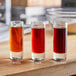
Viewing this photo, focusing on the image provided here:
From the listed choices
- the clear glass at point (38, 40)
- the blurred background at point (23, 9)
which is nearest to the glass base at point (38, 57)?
the clear glass at point (38, 40)

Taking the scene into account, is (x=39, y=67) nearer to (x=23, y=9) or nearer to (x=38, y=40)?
(x=38, y=40)

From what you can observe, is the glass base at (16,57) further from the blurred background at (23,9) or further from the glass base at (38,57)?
the blurred background at (23,9)

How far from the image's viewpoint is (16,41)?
3.83 ft

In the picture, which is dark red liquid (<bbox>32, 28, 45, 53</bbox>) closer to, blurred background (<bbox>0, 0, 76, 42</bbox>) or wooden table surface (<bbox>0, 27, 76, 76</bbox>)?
wooden table surface (<bbox>0, 27, 76, 76</bbox>)

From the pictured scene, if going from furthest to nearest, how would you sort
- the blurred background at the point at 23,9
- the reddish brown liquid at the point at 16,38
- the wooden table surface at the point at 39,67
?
the blurred background at the point at 23,9, the reddish brown liquid at the point at 16,38, the wooden table surface at the point at 39,67

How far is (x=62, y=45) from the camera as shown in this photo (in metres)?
1.18

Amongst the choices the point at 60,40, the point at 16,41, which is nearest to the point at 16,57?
the point at 16,41

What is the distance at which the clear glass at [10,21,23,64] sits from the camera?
1.17 m

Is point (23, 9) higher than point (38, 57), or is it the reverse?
point (23, 9)

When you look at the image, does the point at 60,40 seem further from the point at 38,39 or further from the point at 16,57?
the point at 16,57

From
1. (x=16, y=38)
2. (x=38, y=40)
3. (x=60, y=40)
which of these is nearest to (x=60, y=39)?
(x=60, y=40)

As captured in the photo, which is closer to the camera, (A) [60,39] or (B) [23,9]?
(A) [60,39]

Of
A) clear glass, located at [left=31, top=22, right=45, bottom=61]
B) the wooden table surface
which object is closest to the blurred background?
the wooden table surface

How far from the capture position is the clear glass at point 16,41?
117 centimetres
